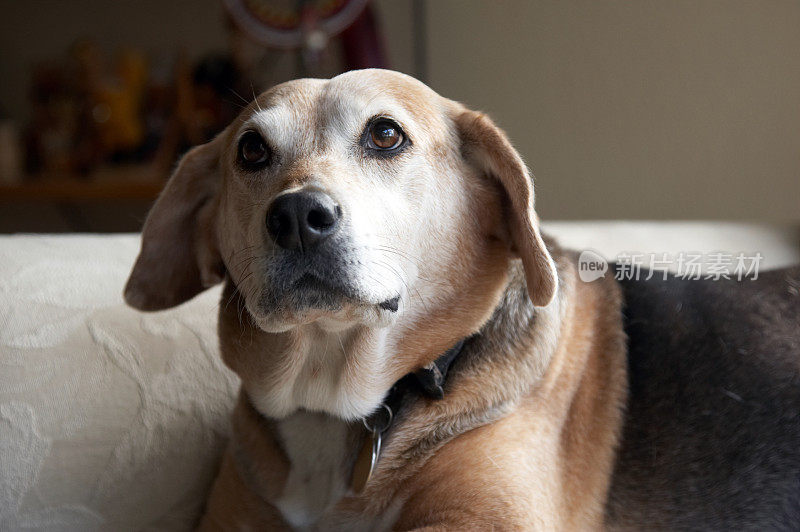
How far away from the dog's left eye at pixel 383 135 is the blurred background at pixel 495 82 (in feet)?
5.73

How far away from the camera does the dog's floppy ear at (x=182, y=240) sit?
149cm

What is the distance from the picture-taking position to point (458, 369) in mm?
1335

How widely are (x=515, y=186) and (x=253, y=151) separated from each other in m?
0.44

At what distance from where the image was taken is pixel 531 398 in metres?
1.31

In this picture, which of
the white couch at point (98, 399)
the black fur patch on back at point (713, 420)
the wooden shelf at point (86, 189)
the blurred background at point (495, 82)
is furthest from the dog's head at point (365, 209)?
the wooden shelf at point (86, 189)

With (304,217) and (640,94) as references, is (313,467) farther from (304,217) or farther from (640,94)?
(640,94)

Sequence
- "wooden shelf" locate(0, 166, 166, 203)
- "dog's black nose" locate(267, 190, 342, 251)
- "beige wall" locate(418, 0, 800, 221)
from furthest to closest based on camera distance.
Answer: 1. "wooden shelf" locate(0, 166, 166, 203)
2. "beige wall" locate(418, 0, 800, 221)
3. "dog's black nose" locate(267, 190, 342, 251)

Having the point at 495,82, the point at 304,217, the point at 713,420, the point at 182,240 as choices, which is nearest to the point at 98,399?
the point at 182,240

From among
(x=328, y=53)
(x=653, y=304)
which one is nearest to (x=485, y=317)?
(x=653, y=304)

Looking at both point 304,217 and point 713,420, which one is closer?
point 304,217

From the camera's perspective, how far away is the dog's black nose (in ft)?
3.55

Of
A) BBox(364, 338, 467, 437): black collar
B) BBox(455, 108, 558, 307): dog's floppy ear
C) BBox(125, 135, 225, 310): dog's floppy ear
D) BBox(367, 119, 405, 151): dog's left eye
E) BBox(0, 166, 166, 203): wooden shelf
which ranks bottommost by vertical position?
BBox(0, 166, 166, 203): wooden shelf

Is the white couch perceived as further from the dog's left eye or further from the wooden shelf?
the wooden shelf

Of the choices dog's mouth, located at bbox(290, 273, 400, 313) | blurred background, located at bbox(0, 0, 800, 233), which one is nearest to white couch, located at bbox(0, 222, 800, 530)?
dog's mouth, located at bbox(290, 273, 400, 313)
